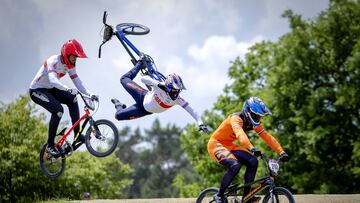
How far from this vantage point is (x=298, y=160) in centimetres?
3262

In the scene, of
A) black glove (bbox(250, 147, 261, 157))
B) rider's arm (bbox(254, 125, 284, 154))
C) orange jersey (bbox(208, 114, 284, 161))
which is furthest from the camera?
orange jersey (bbox(208, 114, 284, 161))

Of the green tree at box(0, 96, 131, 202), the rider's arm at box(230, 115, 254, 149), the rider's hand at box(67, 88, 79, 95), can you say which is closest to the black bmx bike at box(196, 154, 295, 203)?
the rider's arm at box(230, 115, 254, 149)

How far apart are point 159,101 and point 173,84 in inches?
23.1

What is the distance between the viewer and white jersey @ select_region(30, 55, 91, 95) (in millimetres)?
12945

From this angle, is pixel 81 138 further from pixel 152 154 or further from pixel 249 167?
pixel 152 154

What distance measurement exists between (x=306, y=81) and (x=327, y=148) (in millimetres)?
4371

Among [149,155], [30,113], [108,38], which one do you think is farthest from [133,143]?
[108,38]

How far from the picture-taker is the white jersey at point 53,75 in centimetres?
1295

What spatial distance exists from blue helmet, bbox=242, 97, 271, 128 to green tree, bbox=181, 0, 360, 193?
1949cm

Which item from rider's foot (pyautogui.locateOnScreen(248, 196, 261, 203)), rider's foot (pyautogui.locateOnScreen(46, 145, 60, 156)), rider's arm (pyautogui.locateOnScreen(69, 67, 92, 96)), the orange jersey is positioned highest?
rider's arm (pyautogui.locateOnScreen(69, 67, 92, 96))

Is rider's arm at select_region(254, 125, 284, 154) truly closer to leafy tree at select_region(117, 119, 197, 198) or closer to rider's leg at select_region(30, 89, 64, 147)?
rider's leg at select_region(30, 89, 64, 147)

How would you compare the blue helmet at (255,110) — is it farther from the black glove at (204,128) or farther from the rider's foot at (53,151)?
the rider's foot at (53,151)

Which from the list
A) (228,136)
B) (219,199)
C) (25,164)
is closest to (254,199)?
(219,199)

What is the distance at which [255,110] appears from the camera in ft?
36.9
